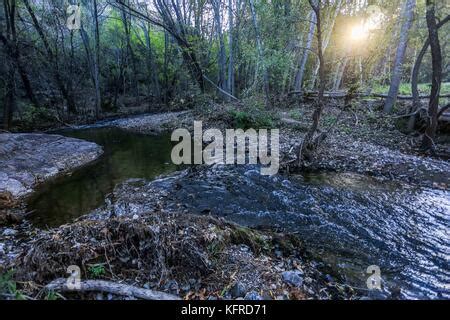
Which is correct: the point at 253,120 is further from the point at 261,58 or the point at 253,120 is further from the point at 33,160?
the point at 33,160

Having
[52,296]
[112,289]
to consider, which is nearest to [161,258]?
[112,289]

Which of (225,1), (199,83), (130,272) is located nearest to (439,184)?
(130,272)

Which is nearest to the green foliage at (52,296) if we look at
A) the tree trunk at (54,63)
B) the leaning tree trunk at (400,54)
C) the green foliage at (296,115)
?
the green foliage at (296,115)

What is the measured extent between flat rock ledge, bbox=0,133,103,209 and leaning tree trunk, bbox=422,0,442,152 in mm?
10686

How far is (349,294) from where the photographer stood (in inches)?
105

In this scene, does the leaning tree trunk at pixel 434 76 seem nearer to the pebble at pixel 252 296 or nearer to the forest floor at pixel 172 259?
the forest floor at pixel 172 259

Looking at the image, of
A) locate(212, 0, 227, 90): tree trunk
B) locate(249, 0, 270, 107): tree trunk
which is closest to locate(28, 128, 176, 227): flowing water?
locate(249, 0, 270, 107): tree trunk

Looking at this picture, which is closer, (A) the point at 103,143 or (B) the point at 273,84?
(A) the point at 103,143

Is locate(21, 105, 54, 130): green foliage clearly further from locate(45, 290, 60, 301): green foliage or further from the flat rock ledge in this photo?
locate(45, 290, 60, 301): green foliage

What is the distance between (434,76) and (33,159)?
1200 cm

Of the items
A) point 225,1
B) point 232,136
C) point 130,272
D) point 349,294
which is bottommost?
point 349,294

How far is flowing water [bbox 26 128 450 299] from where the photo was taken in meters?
3.17

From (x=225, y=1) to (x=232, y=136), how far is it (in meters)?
11.2
